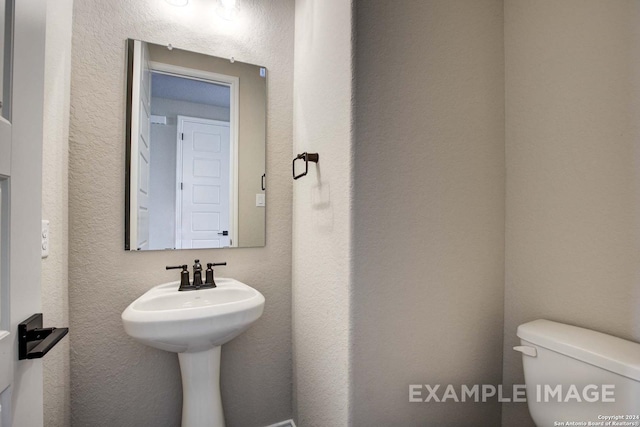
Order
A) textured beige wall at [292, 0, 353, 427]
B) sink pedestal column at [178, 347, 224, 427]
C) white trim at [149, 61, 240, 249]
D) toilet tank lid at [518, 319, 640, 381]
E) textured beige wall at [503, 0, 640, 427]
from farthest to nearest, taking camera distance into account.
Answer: white trim at [149, 61, 240, 249], sink pedestal column at [178, 347, 224, 427], textured beige wall at [292, 0, 353, 427], textured beige wall at [503, 0, 640, 427], toilet tank lid at [518, 319, 640, 381]

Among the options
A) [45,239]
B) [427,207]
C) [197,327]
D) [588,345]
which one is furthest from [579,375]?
[45,239]

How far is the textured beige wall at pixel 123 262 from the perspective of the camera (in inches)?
47.0

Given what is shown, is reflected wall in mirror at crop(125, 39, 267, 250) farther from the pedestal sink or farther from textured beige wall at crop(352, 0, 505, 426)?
textured beige wall at crop(352, 0, 505, 426)

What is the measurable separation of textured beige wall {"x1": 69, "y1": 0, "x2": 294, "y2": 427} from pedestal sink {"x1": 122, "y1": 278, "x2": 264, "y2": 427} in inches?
6.9

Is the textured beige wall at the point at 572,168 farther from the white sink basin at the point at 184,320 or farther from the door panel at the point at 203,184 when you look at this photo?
the door panel at the point at 203,184

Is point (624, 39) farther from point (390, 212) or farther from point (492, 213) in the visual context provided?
point (390, 212)

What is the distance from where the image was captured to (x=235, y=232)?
1469mm

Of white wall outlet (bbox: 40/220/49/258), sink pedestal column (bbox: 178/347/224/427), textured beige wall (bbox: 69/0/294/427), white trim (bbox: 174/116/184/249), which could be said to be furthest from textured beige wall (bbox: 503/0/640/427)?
white wall outlet (bbox: 40/220/49/258)

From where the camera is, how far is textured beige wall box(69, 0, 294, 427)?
1.19m

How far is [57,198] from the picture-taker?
1055 mm

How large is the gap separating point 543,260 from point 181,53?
1870 millimetres

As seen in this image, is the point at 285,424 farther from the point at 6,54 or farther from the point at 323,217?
the point at 6,54

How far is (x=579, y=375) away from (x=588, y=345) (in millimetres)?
97

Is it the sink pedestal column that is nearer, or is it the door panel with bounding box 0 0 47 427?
the door panel with bounding box 0 0 47 427
